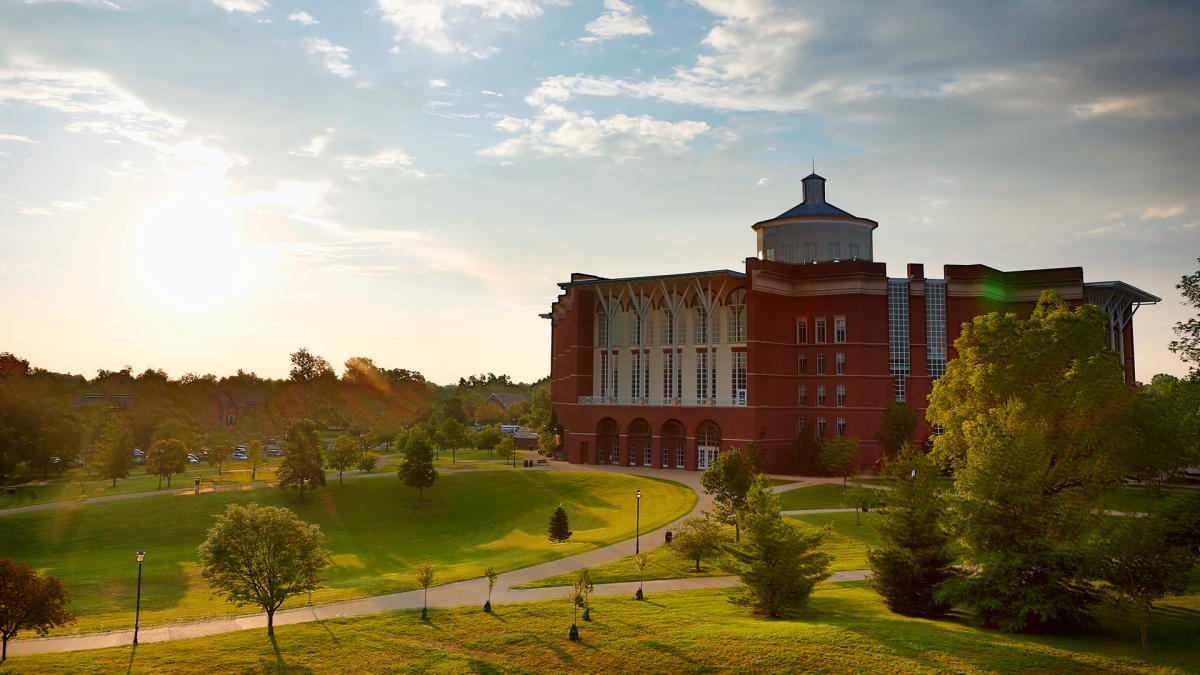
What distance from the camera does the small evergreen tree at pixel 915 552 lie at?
79.4ft

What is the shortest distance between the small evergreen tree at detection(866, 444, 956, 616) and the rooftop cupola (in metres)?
54.9

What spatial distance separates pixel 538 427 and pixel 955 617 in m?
88.7

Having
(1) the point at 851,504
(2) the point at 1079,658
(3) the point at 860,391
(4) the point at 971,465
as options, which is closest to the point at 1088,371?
(4) the point at 971,465

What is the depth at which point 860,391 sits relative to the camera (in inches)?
2469

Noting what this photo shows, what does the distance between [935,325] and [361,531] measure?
48.4 metres

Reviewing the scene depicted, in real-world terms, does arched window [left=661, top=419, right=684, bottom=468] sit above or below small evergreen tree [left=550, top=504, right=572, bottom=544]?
above

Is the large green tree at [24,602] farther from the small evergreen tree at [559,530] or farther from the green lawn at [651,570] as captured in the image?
the small evergreen tree at [559,530]

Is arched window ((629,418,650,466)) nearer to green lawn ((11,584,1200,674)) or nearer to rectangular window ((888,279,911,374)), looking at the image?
rectangular window ((888,279,911,374))

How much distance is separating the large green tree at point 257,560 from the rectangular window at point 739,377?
42.5 meters

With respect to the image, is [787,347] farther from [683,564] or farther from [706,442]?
[683,564]

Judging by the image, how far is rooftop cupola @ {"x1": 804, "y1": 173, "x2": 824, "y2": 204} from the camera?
7550cm

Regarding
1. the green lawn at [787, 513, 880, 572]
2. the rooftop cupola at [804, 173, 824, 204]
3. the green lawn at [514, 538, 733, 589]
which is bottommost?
the green lawn at [514, 538, 733, 589]

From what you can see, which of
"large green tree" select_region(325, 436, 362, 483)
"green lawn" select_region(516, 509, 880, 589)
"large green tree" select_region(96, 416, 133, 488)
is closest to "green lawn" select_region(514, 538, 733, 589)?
"green lawn" select_region(516, 509, 880, 589)

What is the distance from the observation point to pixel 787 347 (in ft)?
212
